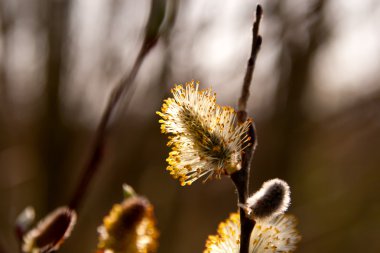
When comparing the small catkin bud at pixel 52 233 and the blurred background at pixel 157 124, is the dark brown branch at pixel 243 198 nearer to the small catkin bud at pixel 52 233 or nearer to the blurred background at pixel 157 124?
the small catkin bud at pixel 52 233

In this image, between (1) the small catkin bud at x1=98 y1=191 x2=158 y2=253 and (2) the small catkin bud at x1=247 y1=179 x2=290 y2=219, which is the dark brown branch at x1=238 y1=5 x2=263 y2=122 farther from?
(1) the small catkin bud at x1=98 y1=191 x2=158 y2=253

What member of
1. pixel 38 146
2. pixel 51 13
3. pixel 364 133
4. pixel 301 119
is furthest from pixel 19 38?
pixel 364 133

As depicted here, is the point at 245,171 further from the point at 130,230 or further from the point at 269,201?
the point at 130,230

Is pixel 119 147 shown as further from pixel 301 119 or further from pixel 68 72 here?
pixel 301 119

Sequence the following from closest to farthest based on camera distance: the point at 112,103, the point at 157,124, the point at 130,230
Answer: the point at 112,103 → the point at 130,230 → the point at 157,124

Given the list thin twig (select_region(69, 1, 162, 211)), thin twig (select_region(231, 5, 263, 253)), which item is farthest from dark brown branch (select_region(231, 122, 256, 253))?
thin twig (select_region(69, 1, 162, 211))

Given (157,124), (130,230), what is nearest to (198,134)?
(130,230)

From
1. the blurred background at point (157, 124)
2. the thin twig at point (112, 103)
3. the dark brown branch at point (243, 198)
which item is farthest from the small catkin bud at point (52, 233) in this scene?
the blurred background at point (157, 124)
